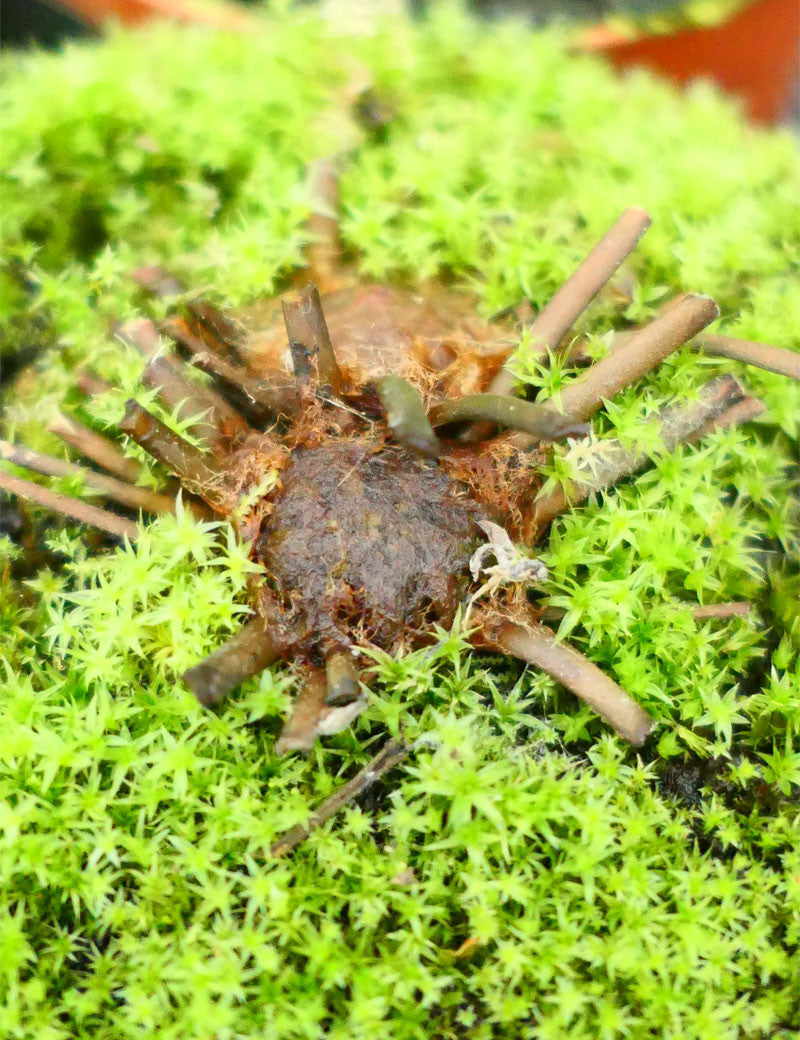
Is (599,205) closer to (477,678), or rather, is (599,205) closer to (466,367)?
(466,367)

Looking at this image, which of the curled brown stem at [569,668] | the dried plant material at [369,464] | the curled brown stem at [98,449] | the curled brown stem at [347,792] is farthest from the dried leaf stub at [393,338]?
the curled brown stem at [347,792]

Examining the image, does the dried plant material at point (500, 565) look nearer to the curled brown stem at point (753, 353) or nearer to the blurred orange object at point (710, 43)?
the curled brown stem at point (753, 353)

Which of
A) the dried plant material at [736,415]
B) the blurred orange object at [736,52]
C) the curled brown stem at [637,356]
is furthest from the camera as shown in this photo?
the blurred orange object at [736,52]

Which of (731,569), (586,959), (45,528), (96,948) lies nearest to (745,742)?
(731,569)

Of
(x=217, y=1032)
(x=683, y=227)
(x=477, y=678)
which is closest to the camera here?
(x=217, y=1032)

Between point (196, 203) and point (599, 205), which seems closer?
point (599, 205)

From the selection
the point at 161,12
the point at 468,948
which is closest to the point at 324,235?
the point at 468,948

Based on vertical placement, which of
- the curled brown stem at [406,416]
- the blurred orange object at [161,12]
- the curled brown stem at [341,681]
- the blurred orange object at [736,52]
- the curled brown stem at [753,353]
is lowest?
the curled brown stem at [341,681]
